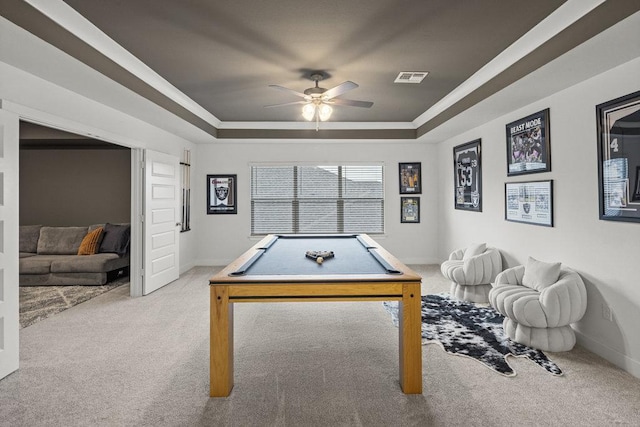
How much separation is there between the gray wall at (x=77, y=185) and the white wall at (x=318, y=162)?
138cm

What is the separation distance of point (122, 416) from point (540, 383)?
2628 mm

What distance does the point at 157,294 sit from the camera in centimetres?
489

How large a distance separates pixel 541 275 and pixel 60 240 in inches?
258

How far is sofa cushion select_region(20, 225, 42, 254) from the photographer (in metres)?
6.02

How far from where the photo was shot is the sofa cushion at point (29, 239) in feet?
19.8

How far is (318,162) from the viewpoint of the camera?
692 centimetres

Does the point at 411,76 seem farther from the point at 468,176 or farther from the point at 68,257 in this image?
the point at 68,257

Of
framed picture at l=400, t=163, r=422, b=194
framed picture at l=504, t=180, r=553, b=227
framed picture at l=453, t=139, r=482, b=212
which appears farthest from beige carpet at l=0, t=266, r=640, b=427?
Result: framed picture at l=400, t=163, r=422, b=194

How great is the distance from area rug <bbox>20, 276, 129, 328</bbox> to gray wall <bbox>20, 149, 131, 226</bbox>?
1.75m

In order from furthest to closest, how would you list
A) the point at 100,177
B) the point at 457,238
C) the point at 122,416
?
the point at 100,177 → the point at 457,238 → the point at 122,416

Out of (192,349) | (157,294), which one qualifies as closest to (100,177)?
(157,294)

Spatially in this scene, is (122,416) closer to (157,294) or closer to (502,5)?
(157,294)

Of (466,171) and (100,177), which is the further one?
(100,177)

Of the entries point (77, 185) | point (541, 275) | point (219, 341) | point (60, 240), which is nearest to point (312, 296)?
point (219, 341)
